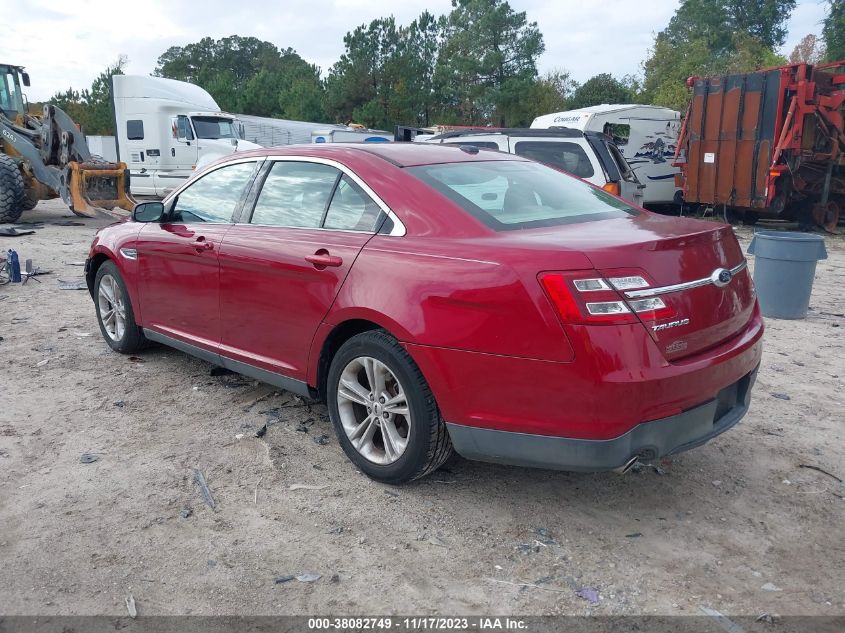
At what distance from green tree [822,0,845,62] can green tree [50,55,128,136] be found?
1577 inches

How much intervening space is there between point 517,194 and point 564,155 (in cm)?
596

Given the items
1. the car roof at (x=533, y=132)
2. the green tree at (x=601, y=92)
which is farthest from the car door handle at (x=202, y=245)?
the green tree at (x=601, y=92)

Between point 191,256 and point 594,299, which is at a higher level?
point 594,299

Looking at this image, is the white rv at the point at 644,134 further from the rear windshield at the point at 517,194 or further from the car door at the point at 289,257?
the car door at the point at 289,257

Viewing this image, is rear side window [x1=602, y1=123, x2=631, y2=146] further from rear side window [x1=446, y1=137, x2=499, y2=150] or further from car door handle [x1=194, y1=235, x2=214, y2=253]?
car door handle [x1=194, y1=235, x2=214, y2=253]

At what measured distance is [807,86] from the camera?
13.4 metres

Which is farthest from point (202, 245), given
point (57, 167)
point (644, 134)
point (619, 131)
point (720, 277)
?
→ point (644, 134)

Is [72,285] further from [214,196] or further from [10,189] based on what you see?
[10,189]

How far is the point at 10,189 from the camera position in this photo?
13938 millimetres

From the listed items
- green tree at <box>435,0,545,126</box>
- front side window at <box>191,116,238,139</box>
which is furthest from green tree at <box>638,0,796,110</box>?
front side window at <box>191,116,238,139</box>

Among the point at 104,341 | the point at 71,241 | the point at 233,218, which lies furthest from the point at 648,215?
the point at 71,241

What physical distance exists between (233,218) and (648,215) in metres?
2.43

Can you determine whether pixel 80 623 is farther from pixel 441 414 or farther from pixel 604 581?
pixel 604 581

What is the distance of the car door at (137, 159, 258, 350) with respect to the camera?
4.48m
